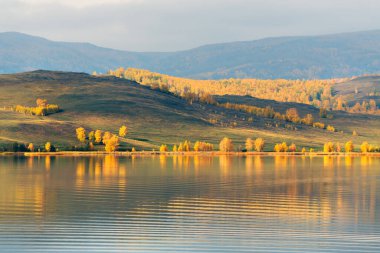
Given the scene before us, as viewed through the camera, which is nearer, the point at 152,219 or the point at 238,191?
the point at 152,219

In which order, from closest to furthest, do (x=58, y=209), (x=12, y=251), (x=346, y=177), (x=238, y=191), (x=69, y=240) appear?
(x=12, y=251)
(x=69, y=240)
(x=58, y=209)
(x=238, y=191)
(x=346, y=177)

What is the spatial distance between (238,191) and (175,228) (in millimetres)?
36565

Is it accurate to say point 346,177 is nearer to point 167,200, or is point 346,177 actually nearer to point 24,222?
point 167,200

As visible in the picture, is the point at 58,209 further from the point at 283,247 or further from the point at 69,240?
the point at 283,247

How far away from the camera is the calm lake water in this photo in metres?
58.4

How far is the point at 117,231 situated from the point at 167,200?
2470cm

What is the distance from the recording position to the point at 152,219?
71.3m

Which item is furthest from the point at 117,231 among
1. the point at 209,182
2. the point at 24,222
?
the point at 209,182

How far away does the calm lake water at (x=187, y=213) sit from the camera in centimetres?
5838

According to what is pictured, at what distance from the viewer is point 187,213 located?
2992 inches

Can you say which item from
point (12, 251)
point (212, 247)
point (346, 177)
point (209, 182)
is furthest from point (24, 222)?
point (346, 177)

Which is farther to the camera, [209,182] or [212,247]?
[209,182]

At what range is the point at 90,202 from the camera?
85375mm

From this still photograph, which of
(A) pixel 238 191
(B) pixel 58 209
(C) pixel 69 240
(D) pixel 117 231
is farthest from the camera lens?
(A) pixel 238 191
